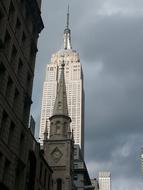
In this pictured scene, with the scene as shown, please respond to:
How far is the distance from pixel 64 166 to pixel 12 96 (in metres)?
47.4

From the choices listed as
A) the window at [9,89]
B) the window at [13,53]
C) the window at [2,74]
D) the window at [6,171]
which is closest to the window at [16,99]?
the window at [9,89]

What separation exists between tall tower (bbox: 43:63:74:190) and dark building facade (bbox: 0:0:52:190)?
3443cm

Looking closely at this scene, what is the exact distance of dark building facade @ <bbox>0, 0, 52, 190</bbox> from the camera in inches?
1410

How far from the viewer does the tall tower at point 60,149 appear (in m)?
81.7

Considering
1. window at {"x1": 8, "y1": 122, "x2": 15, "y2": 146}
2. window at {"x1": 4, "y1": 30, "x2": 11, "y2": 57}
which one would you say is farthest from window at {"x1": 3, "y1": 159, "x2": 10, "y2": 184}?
window at {"x1": 4, "y1": 30, "x2": 11, "y2": 57}

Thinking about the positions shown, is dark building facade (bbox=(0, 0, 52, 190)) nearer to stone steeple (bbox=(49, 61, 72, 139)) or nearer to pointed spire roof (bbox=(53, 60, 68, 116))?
stone steeple (bbox=(49, 61, 72, 139))

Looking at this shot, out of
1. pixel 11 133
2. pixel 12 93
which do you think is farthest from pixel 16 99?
pixel 11 133

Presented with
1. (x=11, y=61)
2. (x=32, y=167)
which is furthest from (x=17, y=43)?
(x=32, y=167)

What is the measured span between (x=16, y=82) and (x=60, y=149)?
4770 centimetres

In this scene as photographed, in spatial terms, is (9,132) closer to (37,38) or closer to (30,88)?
(30,88)

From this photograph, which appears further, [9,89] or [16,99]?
[16,99]

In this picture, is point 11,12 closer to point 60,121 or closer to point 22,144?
point 22,144

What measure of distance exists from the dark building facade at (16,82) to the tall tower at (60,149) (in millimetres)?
34425

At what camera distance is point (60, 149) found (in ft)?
280
